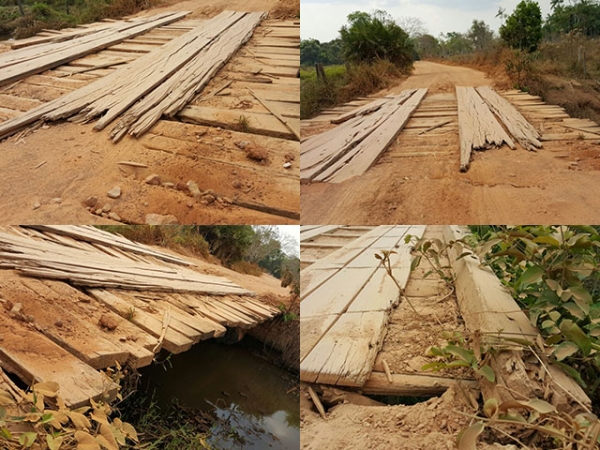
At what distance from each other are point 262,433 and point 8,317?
2.69 meters

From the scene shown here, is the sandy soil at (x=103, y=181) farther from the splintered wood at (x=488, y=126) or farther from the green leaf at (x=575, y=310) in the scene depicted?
the splintered wood at (x=488, y=126)

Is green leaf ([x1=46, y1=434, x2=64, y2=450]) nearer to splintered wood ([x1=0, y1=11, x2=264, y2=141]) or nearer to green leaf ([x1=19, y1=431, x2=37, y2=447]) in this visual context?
green leaf ([x1=19, y1=431, x2=37, y2=447])

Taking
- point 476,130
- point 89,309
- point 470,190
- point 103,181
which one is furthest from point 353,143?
point 89,309

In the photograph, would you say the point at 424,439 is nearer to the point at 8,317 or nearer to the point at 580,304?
the point at 580,304

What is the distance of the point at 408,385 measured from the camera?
1.71 m

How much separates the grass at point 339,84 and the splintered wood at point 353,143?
0.78m

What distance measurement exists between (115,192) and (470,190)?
7.97 feet

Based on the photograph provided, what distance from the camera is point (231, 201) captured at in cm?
274

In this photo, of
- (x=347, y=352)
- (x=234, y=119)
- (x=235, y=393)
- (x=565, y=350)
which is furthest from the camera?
(x=235, y=393)

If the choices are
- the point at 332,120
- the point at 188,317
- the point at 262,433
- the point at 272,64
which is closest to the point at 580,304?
the point at 188,317

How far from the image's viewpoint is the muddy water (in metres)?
4.12

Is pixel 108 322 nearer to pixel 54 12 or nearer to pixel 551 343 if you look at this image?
pixel 551 343

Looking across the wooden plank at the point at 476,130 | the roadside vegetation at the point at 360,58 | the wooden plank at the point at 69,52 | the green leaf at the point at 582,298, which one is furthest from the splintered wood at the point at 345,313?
the roadside vegetation at the point at 360,58

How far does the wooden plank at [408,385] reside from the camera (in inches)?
65.9
